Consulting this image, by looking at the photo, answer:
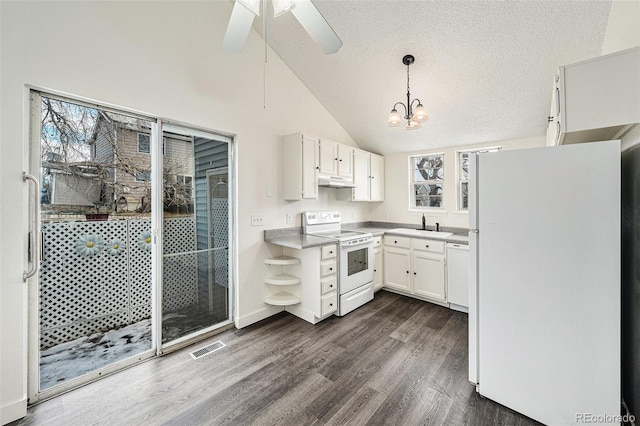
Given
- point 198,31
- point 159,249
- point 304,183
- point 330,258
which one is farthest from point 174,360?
point 198,31

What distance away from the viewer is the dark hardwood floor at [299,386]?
66.2 inches

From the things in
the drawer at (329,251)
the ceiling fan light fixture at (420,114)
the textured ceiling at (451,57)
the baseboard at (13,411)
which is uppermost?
the textured ceiling at (451,57)

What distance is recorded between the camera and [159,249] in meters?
2.37

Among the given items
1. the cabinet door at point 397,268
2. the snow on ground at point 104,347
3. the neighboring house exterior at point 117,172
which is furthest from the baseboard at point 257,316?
the cabinet door at point 397,268

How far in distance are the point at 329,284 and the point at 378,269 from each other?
3.99 ft

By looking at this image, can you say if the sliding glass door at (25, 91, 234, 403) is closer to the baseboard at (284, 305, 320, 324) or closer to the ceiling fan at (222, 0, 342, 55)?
the baseboard at (284, 305, 320, 324)

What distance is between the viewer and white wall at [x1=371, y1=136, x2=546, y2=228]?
3.90 meters

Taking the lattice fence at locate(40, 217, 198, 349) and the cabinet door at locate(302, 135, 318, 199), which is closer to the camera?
the lattice fence at locate(40, 217, 198, 349)

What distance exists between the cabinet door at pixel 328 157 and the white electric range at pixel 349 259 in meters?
0.63

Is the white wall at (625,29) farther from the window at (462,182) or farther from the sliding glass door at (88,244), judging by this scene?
the sliding glass door at (88,244)

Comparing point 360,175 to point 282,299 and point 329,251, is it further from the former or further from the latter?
point 282,299

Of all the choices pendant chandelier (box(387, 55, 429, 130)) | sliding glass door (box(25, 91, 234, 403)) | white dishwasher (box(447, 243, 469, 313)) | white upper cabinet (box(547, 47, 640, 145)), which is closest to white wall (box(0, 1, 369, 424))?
sliding glass door (box(25, 91, 234, 403))

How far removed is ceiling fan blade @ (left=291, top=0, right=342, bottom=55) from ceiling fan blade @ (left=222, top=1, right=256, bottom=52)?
0.30 metres

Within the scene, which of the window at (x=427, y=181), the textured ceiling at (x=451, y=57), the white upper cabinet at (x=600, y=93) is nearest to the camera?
the white upper cabinet at (x=600, y=93)
